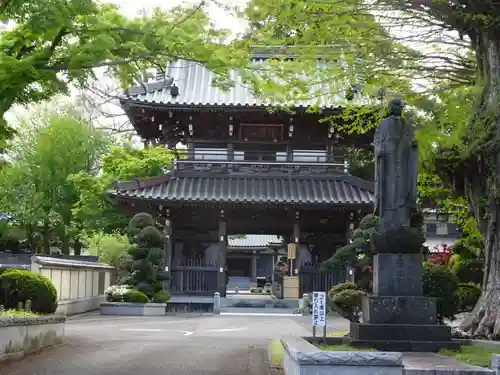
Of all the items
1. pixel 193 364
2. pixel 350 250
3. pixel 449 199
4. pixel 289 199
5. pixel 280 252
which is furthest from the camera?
pixel 280 252

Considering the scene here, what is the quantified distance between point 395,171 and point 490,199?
280cm

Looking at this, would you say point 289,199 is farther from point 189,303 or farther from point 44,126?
point 44,126

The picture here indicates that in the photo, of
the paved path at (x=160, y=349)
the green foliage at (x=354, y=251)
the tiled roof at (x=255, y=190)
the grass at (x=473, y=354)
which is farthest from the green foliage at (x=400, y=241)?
the tiled roof at (x=255, y=190)

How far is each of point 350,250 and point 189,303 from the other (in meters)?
6.79

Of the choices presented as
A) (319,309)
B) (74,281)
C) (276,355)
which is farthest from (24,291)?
(74,281)

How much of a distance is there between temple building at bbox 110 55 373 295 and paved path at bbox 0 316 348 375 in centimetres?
528

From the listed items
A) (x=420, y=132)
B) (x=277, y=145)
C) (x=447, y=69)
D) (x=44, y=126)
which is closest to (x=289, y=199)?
(x=277, y=145)

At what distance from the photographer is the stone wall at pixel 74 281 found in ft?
71.5

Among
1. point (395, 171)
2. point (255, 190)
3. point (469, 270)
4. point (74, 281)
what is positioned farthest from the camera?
point (74, 281)

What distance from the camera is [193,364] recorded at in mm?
10203

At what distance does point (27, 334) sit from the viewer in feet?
37.4

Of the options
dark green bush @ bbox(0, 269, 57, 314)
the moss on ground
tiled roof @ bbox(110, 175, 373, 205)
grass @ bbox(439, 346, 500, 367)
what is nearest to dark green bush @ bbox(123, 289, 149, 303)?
tiled roof @ bbox(110, 175, 373, 205)

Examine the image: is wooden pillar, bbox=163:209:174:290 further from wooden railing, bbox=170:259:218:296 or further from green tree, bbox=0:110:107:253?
green tree, bbox=0:110:107:253

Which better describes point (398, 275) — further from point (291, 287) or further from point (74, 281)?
point (74, 281)
